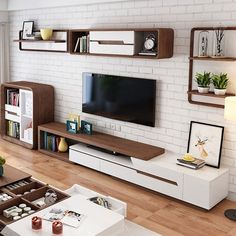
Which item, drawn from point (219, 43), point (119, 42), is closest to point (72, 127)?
point (119, 42)

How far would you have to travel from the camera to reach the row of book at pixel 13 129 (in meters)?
5.71

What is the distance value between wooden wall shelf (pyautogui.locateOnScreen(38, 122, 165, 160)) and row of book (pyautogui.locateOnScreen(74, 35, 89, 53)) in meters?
1.08

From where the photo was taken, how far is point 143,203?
3670 millimetres

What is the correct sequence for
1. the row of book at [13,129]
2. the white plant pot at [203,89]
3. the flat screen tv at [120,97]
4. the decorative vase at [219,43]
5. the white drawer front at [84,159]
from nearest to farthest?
1. the decorative vase at [219,43]
2. the white plant pot at [203,89]
3. the flat screen tv at [120,97]
4. the white drawer front at [84,159]
5. the row of book at [13,129]

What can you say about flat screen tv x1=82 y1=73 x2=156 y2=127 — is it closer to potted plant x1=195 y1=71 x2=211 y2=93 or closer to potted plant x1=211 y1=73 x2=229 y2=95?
potted plant x1=195 y1=71 x2=211 y2=93

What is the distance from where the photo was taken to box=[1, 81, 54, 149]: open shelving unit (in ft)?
17.4

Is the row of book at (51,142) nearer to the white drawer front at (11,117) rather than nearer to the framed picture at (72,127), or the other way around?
the framed picture at (72,127)

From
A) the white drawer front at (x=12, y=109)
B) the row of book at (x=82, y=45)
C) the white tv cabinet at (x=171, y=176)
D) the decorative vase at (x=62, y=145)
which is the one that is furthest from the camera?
the white drawer front at (x=12, y=109)

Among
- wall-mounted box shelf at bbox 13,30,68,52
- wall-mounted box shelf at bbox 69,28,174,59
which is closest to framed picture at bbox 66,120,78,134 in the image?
wall-mounted box shelf at bbox 69,28,174,59

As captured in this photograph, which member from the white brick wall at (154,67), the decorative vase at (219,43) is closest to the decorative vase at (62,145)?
the white brick wall at (154,67)

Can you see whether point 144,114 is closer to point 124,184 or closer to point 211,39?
point 124,184

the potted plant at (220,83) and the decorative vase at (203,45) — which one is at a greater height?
the decorative vase at (203,45)

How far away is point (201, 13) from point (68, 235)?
8.32 ft

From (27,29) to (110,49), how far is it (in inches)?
77.8
